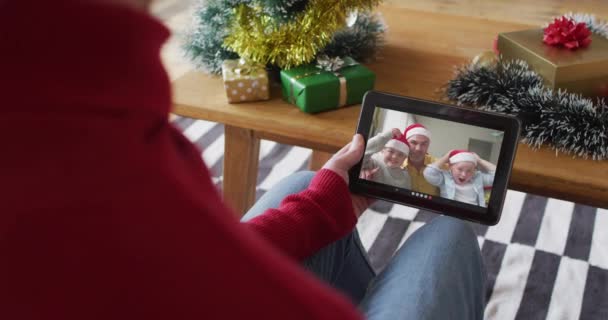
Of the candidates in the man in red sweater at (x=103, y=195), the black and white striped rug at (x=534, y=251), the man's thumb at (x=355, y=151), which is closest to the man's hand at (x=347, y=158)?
the man's thumb at (x=355, y=151)

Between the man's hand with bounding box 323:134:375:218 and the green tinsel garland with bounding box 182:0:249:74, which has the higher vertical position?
the green tinsel garland with bounding box 182:0:249:74

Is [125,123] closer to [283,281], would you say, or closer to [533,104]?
[283,281]

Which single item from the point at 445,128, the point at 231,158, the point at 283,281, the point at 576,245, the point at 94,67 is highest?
the point at 94,67

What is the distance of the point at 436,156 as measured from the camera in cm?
86

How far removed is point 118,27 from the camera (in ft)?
1.01

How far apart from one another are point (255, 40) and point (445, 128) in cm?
35

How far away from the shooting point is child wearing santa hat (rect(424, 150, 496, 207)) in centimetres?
84

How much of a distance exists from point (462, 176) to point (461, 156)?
1.0 inches

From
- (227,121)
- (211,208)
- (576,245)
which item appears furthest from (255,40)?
(576,245)

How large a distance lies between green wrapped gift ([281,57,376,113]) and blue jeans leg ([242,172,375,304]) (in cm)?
12

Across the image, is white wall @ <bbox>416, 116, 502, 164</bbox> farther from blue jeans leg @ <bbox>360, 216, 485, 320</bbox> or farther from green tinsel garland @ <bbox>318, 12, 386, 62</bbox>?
green tinsel garland @ <bbox>318, 12, 386, 62</bbox>

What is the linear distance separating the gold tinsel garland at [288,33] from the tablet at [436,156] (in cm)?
20

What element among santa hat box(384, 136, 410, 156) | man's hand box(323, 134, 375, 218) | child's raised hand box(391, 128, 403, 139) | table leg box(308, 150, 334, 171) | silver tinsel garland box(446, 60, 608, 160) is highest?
silver tinsel garland box(446, 60, 608, 160)

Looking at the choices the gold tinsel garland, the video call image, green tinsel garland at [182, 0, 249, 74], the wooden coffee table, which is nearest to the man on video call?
the video call image
